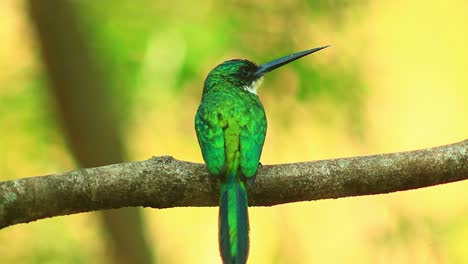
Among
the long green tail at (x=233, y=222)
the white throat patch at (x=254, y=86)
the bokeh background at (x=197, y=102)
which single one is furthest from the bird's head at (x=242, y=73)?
the long green tail at (x=233, y=222)

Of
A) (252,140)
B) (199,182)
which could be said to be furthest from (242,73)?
(199,182)

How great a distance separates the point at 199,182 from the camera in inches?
119

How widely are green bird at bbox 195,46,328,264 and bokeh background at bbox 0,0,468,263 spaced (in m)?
1.24

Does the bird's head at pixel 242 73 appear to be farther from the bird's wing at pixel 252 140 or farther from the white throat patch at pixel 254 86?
the bird's wing at pixel 252 140

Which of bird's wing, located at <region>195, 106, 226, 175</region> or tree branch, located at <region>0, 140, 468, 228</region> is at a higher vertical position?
bird's wing, located at <region>195, 106, 226, 175</region>

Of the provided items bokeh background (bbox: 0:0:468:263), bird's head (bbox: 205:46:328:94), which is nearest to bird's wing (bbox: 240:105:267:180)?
bird's head (bbox: 205:46:328:94)

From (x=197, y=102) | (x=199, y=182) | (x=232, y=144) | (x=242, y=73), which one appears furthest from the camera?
(x=197, y=102)

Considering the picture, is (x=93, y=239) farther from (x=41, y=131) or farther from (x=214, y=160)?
(x=214, y=160)

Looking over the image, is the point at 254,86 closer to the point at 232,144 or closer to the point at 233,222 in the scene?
the point at 232,144

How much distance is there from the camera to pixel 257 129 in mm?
3518

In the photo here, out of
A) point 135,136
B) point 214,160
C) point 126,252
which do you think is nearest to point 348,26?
point 135,136

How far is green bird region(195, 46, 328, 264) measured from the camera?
2.76 metres

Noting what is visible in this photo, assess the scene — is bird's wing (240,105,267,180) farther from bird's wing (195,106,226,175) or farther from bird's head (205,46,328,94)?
bird's head (205,46,328,94)

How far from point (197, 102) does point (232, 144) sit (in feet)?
8.24
